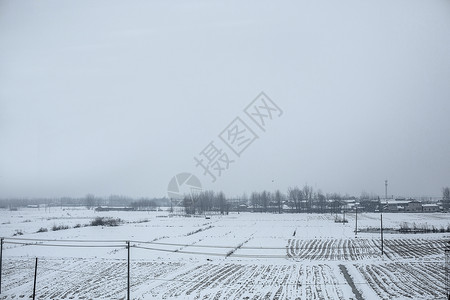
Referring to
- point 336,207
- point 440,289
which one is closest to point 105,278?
point 440,289

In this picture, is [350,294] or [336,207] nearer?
[350,294]

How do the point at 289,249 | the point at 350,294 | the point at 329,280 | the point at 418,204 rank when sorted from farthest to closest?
the point at 418,204
the point at 289,249
the point at 329,280
the point at 350,294

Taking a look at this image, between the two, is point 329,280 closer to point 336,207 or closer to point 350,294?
point 350,294

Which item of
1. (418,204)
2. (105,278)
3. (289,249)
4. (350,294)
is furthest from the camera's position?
(418,204)

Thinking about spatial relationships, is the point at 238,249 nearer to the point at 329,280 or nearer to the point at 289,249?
the point at 289,249

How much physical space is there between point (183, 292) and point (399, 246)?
71.6 feet

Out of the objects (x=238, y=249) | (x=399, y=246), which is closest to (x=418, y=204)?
(x=399, y=246)

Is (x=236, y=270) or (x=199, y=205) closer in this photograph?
(x=236, y=270)

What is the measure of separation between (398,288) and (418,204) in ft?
318

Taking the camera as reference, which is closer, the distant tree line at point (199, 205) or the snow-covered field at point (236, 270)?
the snow-covered field at point (236, 270)

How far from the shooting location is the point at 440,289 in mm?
15859

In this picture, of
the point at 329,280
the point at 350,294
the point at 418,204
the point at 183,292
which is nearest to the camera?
the point at 350,294

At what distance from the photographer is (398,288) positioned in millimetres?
16250

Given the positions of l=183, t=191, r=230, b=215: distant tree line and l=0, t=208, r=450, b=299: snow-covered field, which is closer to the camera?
l=0, t=208, r=450, b=299: snow-covered field
